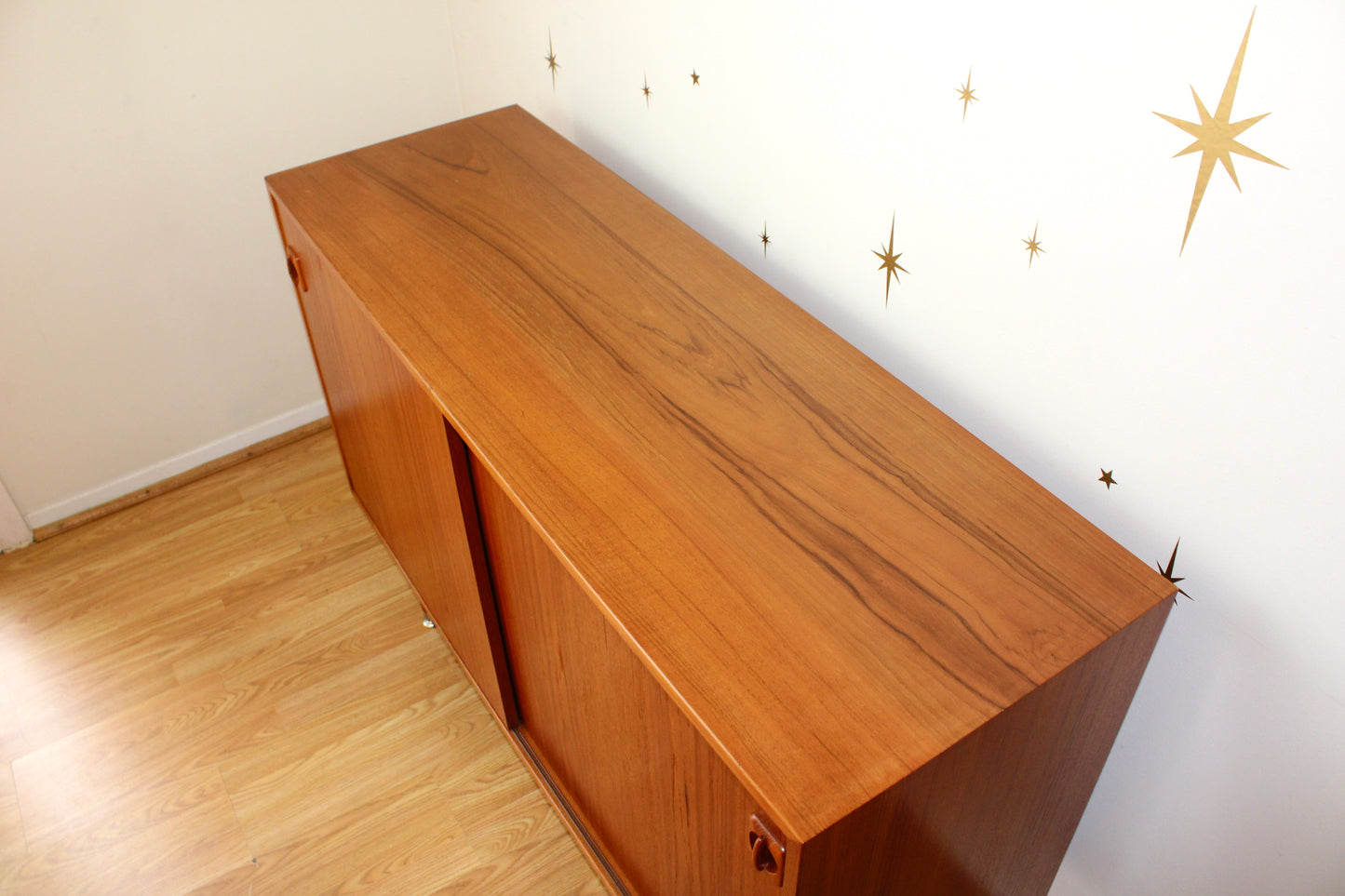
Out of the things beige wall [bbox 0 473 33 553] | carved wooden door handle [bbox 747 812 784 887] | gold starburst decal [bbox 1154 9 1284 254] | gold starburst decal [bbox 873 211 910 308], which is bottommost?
beige wall [bbox 0 473 33 553]

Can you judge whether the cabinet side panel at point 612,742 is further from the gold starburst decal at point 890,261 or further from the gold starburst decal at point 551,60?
the gold starburst decal at point 551,60

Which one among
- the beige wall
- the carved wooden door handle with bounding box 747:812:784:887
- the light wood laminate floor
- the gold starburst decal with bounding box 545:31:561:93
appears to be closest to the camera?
the carved wooden door handle with bounding box 747:812:784:887

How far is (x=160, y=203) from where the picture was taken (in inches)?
71.8

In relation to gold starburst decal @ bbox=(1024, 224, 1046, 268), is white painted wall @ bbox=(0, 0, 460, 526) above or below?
below

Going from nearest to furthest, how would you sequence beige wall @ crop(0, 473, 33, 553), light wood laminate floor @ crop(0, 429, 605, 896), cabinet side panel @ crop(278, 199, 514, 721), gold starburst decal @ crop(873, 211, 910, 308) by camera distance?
gold starburst decal @ crop(873, 211, 910, 308) < cabinet side panel @ crop(278, 199, 514, 721) < light wood laminate floor @ crop(0, 429, 605, 896) < beige wall @ crop(0, 473, 33, 553)

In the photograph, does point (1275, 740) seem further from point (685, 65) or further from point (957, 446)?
point (685, 65)

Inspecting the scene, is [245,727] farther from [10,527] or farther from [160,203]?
[160,203]

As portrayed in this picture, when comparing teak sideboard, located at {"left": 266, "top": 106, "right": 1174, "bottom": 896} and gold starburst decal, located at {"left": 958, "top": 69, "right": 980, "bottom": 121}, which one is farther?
gold starburst decal, located at {"left": 958, "top": 69, "right": 980, "bottom": 121}

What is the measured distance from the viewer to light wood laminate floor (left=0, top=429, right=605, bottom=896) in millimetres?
1438

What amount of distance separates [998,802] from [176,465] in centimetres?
180

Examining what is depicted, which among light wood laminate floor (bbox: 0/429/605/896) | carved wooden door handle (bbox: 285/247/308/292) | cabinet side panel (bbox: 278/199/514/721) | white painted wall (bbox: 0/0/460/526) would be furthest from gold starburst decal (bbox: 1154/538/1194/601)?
Result: white painted wall (bbox: 0/0/460/526)

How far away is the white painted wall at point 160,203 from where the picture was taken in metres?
1.68

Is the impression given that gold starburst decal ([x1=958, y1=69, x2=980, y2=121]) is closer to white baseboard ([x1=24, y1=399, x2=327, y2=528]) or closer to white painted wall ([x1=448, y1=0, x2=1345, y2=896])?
white painted wall ([x1=448, y1=0, x2=1345, y2=896])

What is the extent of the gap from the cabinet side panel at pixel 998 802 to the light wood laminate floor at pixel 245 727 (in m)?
0.66
